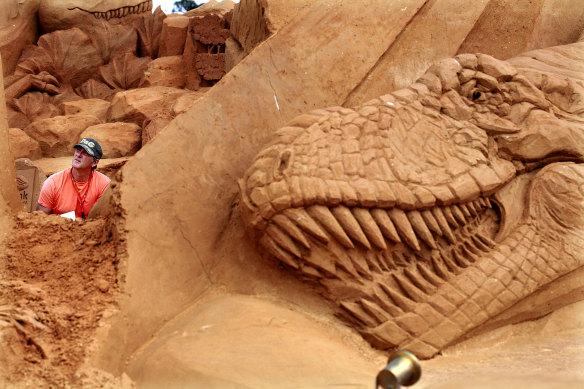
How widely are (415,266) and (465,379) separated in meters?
0.61

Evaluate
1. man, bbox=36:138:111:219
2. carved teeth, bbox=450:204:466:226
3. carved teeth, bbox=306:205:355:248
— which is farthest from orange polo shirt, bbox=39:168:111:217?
carved teeth, bbox=450:204:466:226

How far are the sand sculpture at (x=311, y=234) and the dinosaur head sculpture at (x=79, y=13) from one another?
435cm

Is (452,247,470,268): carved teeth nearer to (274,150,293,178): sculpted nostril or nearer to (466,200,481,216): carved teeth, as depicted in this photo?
(466,200,481,216): carved teeth

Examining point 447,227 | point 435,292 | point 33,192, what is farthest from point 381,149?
point 33,192

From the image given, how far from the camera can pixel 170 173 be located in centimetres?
238

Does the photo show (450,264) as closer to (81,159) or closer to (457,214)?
(457,214)

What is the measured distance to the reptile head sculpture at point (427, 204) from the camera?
209 centimetres

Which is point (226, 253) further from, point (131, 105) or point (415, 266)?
point (131, 105)

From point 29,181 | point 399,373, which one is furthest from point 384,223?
point 29,181

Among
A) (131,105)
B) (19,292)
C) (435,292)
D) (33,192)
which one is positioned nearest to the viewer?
(19,292)

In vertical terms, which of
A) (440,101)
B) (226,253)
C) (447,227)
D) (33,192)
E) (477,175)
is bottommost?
(33,192)

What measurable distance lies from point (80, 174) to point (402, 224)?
1848 millimetres

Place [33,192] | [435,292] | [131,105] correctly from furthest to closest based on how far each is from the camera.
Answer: [131,105], [33,192], [435,292]

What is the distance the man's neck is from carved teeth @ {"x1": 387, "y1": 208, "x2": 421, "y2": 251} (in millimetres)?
1785
